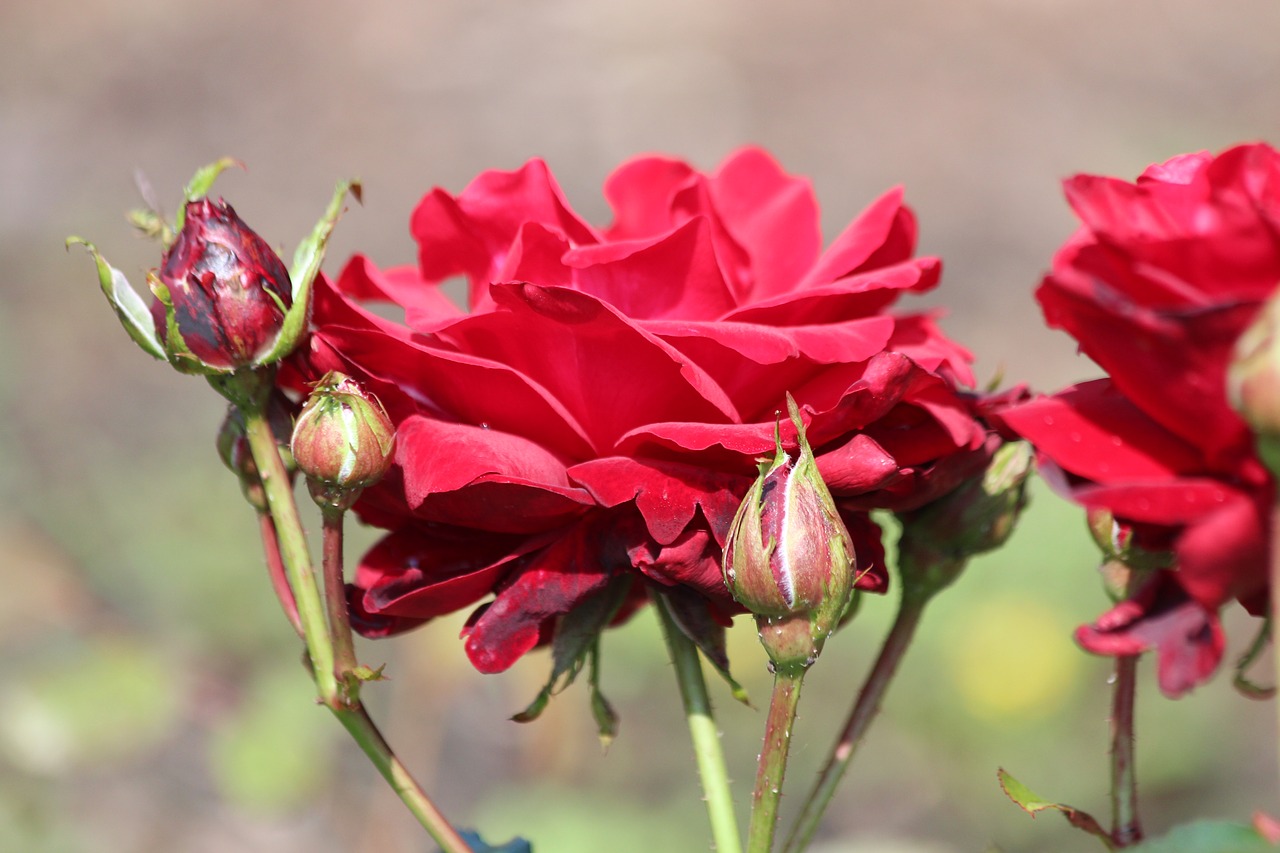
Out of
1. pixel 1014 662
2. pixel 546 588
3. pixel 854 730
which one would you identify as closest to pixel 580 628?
pixel 546 588

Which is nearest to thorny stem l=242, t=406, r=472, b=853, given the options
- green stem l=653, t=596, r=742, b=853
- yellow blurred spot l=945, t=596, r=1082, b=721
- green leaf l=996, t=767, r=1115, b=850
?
green stem l=653, t=596, r=742, b=853

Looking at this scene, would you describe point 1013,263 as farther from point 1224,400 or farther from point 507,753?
point 1224,400

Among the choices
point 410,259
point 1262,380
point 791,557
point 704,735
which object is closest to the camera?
point 1262,380

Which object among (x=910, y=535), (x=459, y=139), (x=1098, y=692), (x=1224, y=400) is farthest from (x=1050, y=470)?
Result: (x=459, y=139)

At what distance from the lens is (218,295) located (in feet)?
1.75

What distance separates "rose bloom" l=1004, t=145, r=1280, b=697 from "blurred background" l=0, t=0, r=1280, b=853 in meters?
0.58

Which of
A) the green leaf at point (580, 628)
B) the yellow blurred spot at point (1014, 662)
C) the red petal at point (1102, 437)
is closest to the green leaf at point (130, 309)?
the green leaf at point (580, 628)

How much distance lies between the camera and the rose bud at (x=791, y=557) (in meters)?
0.49

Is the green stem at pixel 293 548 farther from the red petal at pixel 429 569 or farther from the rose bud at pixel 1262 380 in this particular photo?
the rose bud at pixel 1262 380

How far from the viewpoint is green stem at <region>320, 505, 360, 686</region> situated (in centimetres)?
54

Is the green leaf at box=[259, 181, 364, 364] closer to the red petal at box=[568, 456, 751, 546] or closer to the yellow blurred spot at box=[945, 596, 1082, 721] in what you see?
the red petal at box=[568, 456, 751, 546]

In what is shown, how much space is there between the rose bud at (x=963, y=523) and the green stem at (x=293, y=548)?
317mm

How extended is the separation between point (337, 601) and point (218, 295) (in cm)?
14

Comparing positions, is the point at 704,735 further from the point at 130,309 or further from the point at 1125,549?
the point at 130,309
